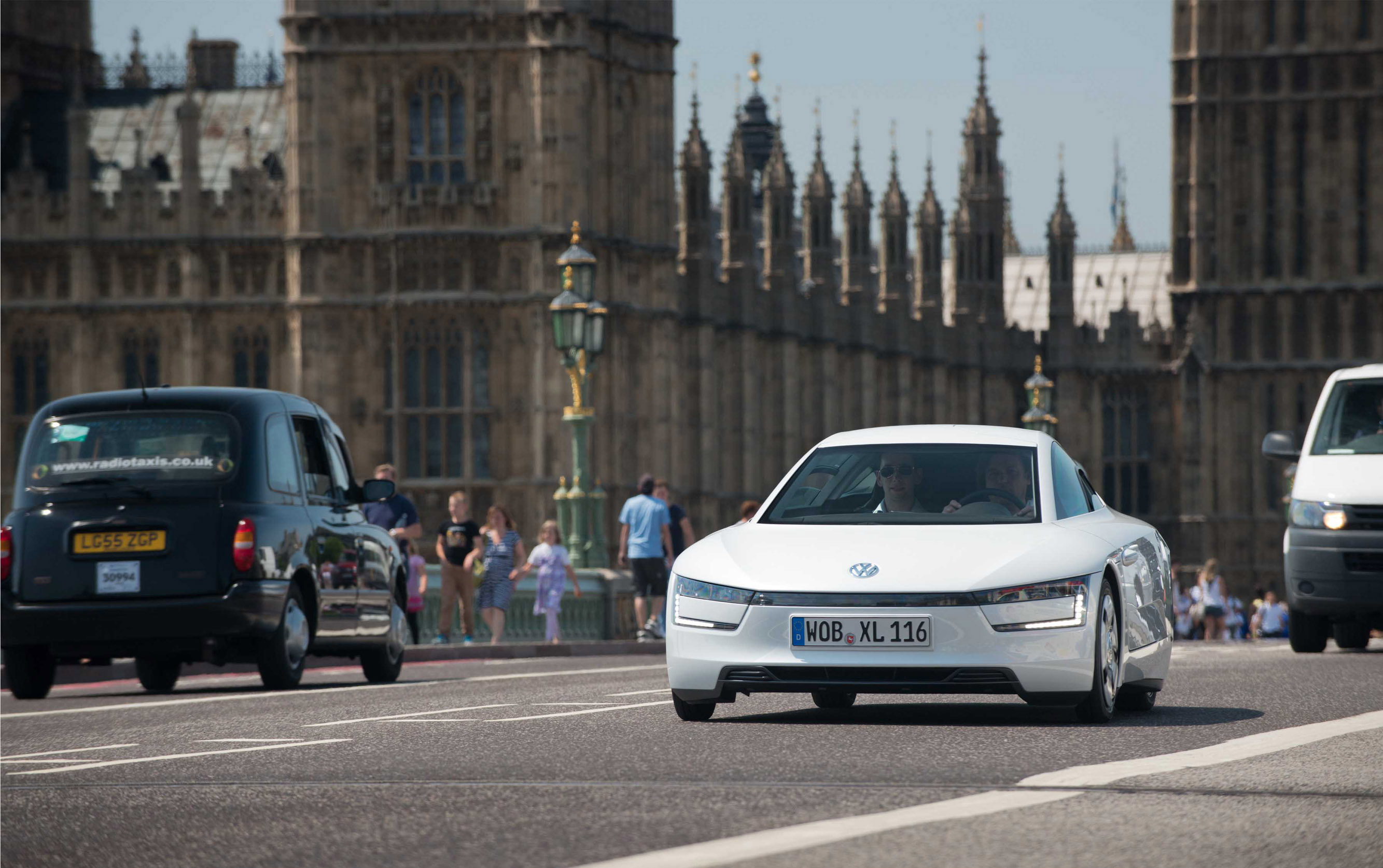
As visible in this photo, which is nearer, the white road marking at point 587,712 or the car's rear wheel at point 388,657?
the white road marking at point 587,712

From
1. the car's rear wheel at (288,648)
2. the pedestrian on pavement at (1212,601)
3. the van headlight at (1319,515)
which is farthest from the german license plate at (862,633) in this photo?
the pedestrian on pavement at (1212,601)

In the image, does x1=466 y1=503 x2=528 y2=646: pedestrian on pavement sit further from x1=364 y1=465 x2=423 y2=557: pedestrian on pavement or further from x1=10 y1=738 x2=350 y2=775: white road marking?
x1=10 y1=738 x2=350 y2=775: white road marking

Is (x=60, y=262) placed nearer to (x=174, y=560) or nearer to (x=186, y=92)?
(x=186, y=92)

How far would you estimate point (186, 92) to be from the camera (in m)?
45.8

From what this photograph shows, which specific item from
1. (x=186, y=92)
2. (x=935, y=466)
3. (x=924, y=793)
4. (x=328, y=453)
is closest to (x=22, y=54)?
(x=186, y=92)

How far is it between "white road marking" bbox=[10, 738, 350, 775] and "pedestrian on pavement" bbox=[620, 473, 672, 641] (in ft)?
47.5

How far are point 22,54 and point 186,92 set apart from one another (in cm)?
687

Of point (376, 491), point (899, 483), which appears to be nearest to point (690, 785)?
point (899, 483)

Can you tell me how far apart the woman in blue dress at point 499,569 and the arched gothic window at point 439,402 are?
62.3 feet

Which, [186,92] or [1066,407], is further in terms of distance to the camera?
[1066,407]

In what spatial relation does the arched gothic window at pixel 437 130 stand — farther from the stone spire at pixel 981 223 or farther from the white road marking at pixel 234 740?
the white road marking at pixel 234 740

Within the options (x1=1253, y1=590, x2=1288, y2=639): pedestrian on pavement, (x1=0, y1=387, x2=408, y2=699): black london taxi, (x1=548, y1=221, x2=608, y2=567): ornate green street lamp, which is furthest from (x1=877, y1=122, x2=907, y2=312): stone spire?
(x1=0, y1=387, x2=408, y2=699): black london taxi

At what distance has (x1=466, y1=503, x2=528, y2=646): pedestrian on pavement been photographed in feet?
80.5

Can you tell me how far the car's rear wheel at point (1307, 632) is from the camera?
18672mm
